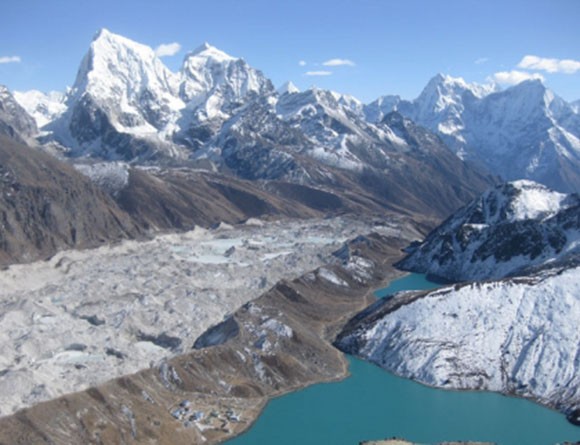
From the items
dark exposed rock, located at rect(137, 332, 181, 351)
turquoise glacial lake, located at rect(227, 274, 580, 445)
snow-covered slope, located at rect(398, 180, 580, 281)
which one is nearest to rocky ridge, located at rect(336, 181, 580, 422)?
turquoise glacial lake, located at rect(227, 274, 580, 445)

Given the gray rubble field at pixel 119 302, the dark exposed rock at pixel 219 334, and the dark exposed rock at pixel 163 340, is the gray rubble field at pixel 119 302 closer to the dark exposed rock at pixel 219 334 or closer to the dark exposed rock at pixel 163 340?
the dark exposed rock at pixel 163 340

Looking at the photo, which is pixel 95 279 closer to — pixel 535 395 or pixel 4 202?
pixel 4 202

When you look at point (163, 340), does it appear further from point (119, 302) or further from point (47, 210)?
point (47, 210)

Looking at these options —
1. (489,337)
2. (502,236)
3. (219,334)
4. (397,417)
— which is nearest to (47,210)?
(219,334)

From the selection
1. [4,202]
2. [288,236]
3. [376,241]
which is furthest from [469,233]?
[4,202]

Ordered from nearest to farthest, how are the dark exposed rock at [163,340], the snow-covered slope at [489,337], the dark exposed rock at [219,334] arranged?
the snow-covered slope at [489,337], the dark exposed rock at [219,334], the dark exposed rock at [163,340]

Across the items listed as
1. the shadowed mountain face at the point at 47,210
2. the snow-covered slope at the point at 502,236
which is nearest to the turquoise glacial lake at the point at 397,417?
the snow-covered slope at the point at 502,236
